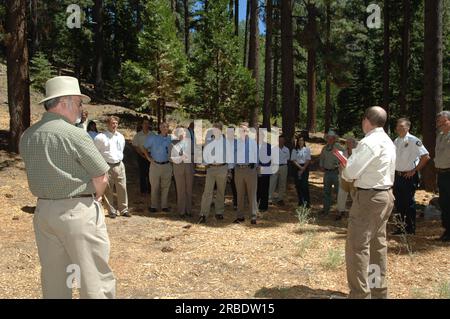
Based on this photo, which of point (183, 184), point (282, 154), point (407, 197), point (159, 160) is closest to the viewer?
point (407, 197)

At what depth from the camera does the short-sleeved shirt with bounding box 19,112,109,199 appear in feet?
13.0

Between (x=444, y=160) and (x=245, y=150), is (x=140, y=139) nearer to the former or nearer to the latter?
(x=245, y=150)

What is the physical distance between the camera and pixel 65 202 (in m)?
4.00

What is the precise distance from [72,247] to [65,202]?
374mm

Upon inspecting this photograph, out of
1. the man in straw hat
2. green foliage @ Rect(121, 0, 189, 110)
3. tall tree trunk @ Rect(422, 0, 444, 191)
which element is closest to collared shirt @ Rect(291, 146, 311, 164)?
tall tree trunk @ Rect(422, 0, 444, 191)

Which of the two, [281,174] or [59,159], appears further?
[281,174]

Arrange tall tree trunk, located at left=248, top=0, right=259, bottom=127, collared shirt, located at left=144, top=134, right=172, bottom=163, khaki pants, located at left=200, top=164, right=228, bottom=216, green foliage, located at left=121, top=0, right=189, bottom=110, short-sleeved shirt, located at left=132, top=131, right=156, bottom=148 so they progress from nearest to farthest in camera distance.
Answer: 1. khaki pants, located at left=200, top=164, right=228, bottom=216
2. collared shirt, located at left=144, top=134, right=172, bottom=163
3. short-sleeved shirt, located at left=132, top=131, right=156, bottom=148
4. green foliage, located at left=121, top=0, right=189, bottom=110
5. tall tree trunk, located at left=248, top=0, right=259, bottom=127

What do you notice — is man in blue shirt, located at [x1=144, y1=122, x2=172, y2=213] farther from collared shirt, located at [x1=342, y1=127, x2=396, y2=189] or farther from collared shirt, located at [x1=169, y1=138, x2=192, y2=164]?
collared shirt, located at [x1=342, y1=127, x2=396, y2=189]

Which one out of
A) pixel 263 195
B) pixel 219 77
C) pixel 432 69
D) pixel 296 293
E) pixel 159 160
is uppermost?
pixel 219 77

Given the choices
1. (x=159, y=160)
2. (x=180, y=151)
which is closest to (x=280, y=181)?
(x=180, y=151)

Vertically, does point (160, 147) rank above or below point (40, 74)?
below

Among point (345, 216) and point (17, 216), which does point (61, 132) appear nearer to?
point (17, 216)

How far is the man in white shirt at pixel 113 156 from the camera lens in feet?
32.3
